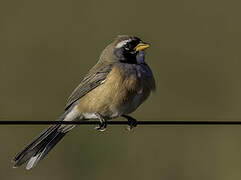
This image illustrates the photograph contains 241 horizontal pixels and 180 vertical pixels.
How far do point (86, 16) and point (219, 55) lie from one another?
3.42 meters

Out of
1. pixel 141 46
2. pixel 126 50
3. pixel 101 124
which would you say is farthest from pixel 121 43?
pixel 101 124

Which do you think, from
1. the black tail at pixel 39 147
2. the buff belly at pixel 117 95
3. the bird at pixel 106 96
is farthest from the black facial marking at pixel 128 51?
the black tail at pixel 39 147

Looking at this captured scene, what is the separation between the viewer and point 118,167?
11.7 m

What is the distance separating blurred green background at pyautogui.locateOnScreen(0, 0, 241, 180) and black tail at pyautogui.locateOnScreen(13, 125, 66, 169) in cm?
143

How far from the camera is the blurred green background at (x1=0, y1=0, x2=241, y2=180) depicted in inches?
459

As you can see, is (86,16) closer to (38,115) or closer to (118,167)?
(38,115)

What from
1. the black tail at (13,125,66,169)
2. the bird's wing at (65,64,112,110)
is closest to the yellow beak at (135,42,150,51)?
the bird's wing at (65,64,112,110)

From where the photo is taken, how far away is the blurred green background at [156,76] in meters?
11.6

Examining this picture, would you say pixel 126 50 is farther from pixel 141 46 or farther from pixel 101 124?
pixel 101 124

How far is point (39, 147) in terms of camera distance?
9.38 meters

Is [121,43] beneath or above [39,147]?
above

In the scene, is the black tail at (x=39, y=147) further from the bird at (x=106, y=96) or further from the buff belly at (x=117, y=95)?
the buff belly at (x=117, y=95)

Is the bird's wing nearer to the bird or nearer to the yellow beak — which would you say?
the bird

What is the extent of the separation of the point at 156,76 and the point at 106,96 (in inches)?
192
